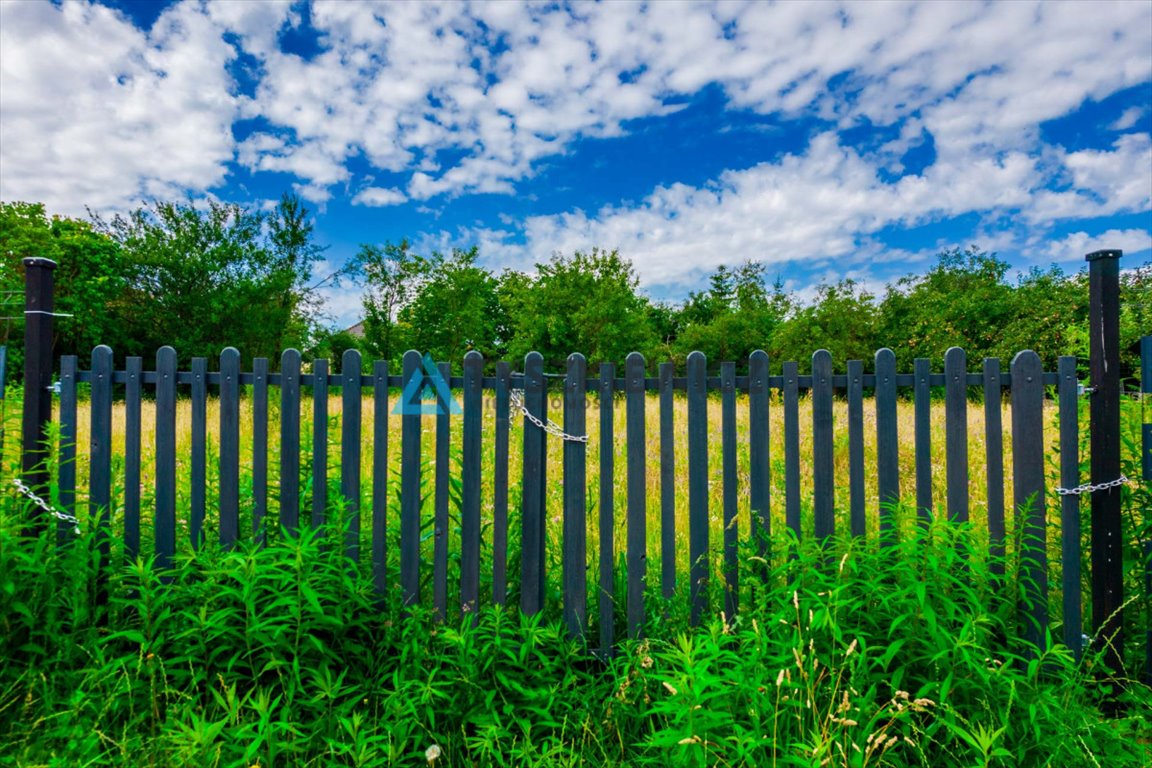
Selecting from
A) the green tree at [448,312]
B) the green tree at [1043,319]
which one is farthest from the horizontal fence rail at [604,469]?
the green tree at [448,312]

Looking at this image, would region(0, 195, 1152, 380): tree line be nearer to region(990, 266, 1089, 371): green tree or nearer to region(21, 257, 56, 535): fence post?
region(990, 266, 1089, 371): green tree

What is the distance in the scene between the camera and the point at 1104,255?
139 inches

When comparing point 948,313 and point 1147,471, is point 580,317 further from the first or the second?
point 1147,471

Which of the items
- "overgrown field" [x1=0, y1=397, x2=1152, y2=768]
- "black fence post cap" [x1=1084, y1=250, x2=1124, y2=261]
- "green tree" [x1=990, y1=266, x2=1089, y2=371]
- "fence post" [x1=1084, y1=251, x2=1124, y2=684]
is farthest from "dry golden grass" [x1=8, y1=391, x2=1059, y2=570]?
"green tree" [x1=990, y1=266, x2=1089, y2=371]

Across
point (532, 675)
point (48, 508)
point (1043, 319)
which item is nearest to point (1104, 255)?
point (532, 675)

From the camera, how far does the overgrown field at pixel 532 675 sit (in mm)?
2436

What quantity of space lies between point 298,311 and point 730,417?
33.5 m

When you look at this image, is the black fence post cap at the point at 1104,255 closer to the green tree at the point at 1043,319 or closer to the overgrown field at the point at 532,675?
the overgrown field at the point at 532,675

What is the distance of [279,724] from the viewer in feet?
8.31

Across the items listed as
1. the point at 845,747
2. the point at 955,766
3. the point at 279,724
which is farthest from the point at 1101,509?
the point at 279,724

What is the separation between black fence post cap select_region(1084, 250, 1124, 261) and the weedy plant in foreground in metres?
1.92

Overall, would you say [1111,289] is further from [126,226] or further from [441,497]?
[126,226]

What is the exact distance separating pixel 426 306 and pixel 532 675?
110 feet

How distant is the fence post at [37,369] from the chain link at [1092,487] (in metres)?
6.54
